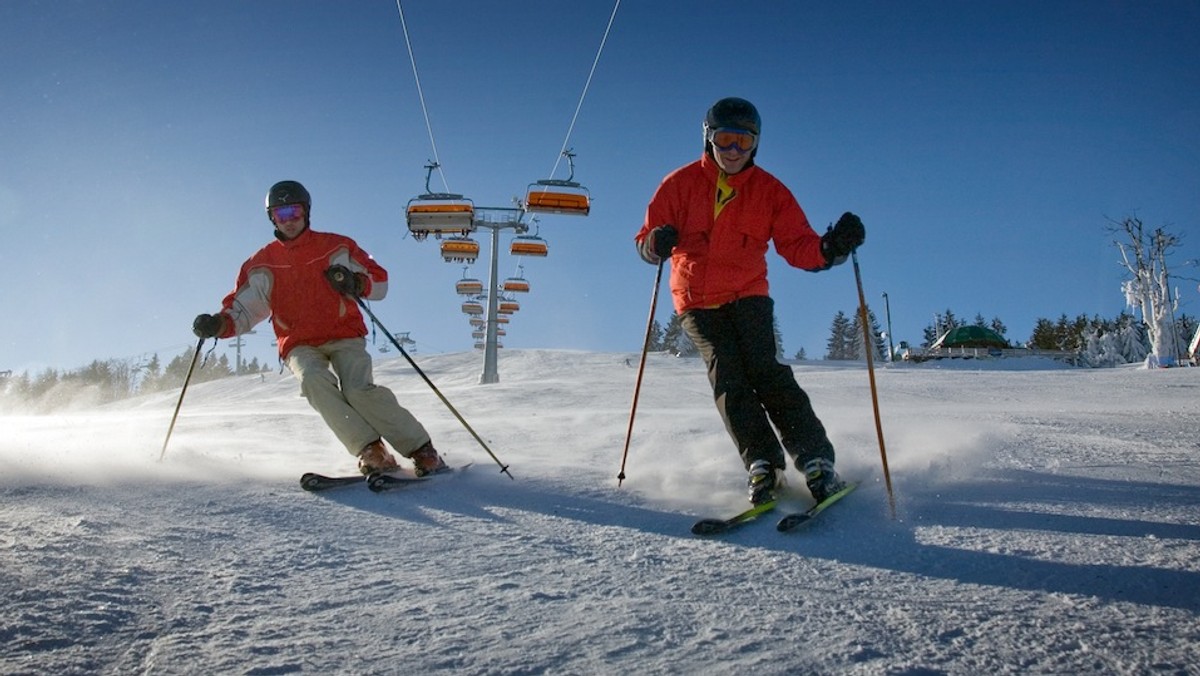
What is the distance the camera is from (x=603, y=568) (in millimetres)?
1873

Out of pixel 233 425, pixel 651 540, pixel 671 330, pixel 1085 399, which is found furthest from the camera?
pixel 671 330

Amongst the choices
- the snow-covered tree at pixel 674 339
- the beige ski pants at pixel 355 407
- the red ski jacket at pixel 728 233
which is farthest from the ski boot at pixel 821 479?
the snow-covered tree at pixel 674 339

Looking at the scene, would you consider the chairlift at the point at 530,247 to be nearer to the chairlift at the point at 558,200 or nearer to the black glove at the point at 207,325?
the chairlift at the point at 558,200

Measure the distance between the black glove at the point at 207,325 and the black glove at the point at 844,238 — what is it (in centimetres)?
345

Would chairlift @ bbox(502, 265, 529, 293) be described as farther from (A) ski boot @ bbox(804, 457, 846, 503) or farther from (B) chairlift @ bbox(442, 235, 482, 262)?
(A) ski boot @ bbox(804, 457, 846, 503)

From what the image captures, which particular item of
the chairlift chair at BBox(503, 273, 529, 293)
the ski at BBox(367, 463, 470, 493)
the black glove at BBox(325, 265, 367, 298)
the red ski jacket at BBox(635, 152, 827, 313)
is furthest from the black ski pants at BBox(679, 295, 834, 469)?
the chairlift chair at BBox(503, 273, 529, 293)

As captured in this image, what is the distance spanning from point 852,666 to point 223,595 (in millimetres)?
1465

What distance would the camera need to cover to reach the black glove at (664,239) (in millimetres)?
3145

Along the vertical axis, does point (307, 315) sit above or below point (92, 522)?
above

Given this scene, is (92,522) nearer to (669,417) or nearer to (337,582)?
(337,582)

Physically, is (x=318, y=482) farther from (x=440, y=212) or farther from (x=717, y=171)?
(x=440, y=212)

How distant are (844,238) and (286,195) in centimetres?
319

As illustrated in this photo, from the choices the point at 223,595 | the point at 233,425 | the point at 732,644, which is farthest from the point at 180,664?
the point at 233,425

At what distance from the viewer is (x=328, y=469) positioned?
3723 millimetres
